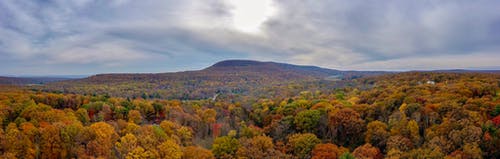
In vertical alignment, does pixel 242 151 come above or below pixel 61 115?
below

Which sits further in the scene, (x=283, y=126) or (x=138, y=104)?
(x=138, y=104)

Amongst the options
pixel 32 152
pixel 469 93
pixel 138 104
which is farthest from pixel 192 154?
pixel 469 93

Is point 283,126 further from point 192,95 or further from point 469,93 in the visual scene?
point 192,95

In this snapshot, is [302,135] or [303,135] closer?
[303,135]

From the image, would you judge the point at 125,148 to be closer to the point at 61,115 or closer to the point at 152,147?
the point at 152,147

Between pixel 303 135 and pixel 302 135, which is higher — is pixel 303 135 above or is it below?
above

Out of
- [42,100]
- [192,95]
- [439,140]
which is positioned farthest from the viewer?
[192,95]

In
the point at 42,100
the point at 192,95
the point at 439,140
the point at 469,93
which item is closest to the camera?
the point at 439,140

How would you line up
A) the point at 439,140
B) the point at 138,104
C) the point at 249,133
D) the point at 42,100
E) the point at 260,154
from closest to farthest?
the point at 439,140 → the point at 260,154 → the point at 249,133 → the point at 42,100 → the point at 138,104

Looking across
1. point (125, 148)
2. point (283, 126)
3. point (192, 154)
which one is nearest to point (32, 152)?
point (125, 148)
